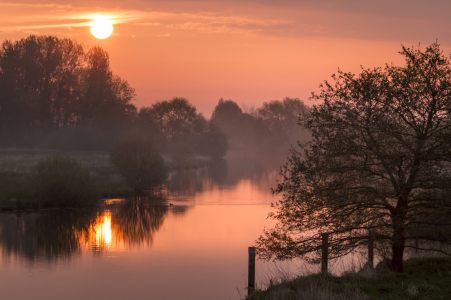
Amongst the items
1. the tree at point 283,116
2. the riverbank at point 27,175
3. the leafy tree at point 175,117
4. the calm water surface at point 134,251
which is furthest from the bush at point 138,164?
the tree at point 283,116

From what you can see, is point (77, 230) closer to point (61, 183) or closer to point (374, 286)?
point (61, 183)

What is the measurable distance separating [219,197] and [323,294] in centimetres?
3396

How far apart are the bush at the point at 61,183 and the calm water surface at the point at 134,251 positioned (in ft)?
5.92

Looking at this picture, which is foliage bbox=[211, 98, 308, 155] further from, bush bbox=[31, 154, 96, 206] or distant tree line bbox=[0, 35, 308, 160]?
bush bbox=[31, 154, 96, 206]

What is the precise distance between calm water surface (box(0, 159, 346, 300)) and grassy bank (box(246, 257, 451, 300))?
453 centimetres

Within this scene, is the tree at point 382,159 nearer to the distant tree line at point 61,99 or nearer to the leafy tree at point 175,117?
the distant tree line at point 61,99

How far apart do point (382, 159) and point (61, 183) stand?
28673 mm

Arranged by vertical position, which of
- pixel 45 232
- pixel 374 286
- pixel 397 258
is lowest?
pixel 45 232

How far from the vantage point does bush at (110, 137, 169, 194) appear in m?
46.1

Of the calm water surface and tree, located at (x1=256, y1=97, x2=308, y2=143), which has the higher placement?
tree, located at (x1=256, y1=97, x2=308, y2=143)

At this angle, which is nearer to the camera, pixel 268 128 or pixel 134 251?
pixel 134 251

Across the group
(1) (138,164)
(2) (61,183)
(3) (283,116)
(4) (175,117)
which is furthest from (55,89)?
(3) (283,116)

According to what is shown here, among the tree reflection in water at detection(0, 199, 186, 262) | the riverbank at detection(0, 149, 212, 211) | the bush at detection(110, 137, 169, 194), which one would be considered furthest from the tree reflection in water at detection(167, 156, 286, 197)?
the tree reflection in water at detection(0, 199, 186, 262)

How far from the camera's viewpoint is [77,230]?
2995cm
